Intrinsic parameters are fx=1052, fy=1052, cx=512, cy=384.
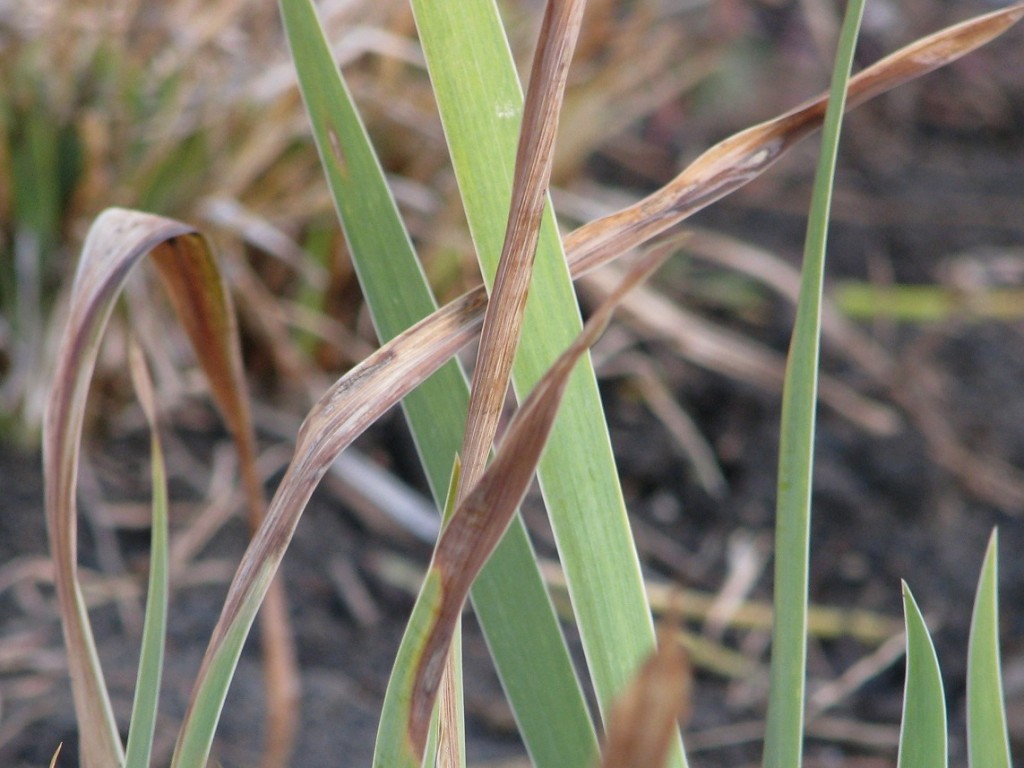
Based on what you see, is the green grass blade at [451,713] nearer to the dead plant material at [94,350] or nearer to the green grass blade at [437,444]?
the green grass blade at [437,444]

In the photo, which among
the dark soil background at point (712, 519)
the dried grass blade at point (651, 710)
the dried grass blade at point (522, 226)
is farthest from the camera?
the dark soil background at point (712, 519)

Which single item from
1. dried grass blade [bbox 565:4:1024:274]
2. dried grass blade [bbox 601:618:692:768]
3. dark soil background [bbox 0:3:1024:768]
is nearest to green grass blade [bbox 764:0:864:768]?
dried grass blade [bbox 565:4:1024:274]

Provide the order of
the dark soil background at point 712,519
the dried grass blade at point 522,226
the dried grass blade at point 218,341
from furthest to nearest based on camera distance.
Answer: the dark soil background at point 712,519
the dried grass blade at point 218,341
the dried grass blade at point 522,226

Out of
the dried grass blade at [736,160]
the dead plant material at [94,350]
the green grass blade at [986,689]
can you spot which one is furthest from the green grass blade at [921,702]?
the dead plant material at [94,350]

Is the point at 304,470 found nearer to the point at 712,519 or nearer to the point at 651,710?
the point at 651,710

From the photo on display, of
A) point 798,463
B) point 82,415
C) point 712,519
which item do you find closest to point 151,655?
point 82,415

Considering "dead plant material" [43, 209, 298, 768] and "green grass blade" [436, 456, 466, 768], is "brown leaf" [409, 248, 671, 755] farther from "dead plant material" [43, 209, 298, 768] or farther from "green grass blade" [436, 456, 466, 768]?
"dead plant material" [43, 209, 298, 768]
